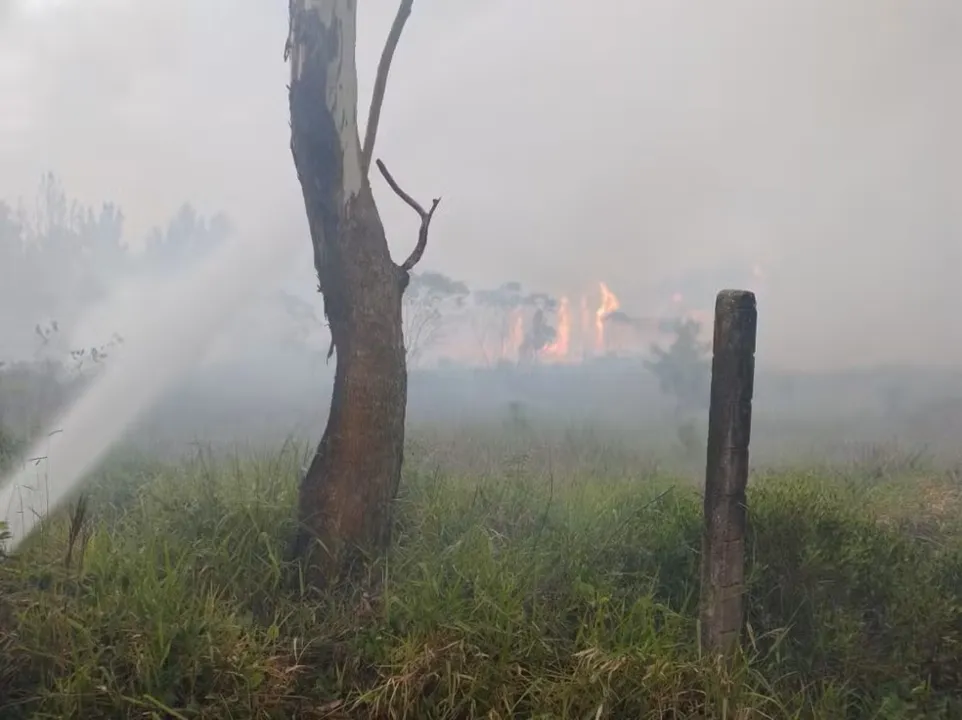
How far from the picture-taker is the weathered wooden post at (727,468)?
7.78 ft

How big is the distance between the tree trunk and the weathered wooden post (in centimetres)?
122

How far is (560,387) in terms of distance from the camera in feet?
12.6

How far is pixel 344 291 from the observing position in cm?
294

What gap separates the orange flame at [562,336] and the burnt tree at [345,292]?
1.17 meters

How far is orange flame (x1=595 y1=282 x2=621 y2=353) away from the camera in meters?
3.85

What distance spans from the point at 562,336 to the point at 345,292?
1362 mm

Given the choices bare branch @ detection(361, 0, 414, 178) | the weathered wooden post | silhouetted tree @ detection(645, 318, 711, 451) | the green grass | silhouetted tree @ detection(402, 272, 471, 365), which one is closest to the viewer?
the green grass

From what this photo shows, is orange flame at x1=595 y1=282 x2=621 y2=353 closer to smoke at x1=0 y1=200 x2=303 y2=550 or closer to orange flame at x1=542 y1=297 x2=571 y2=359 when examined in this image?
orange flame at x1=542 y1=297 x2=571 y2=359

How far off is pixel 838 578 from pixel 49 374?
368 cm

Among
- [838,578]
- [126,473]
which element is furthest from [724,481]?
[126,473]

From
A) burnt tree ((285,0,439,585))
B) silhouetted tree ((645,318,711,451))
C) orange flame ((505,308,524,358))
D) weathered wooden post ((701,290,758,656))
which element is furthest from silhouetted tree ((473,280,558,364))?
weathered wooden post ((701,290,758,656))

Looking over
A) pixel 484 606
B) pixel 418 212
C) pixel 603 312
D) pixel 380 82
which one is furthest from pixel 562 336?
pixel 484 606

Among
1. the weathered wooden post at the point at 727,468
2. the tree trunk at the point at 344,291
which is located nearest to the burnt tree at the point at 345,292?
the tree trunk at the point at 344,291

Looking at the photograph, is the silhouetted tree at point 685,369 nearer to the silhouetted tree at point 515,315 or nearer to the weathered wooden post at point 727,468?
the silhouetted tree at point 515,315
